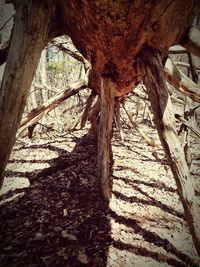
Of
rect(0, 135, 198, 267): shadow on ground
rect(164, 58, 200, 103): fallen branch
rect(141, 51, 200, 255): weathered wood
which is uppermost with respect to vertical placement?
rect(164, 58, 200, 103): fallen branch

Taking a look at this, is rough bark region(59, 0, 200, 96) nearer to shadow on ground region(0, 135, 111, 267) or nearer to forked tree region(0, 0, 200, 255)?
forked tree region(0, 0, 200, 255)

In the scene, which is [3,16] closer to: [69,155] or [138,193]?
[69,155]

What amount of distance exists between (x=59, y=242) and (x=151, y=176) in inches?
82.6

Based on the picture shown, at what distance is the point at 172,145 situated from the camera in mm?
1854

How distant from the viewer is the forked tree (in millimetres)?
1562

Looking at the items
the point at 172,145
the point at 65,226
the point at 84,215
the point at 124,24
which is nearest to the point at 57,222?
the point at 65,226

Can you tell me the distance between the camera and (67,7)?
1780 mm

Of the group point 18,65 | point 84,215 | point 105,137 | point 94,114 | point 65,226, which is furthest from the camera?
point 94,114

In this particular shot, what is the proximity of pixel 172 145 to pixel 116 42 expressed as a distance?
3.00ft

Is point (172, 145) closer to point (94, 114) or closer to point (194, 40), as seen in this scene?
point (194, 40)

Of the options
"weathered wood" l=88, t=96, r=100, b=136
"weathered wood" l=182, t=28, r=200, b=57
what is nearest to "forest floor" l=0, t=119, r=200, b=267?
"weathered wood" l=88, t=96, r=100, b=136

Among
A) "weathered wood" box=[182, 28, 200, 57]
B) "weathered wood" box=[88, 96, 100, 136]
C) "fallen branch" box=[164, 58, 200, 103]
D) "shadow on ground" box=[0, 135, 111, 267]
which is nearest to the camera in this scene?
"weathered wood" box=[182, 28, 200, 57]

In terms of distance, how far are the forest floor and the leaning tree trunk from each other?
1.02 m

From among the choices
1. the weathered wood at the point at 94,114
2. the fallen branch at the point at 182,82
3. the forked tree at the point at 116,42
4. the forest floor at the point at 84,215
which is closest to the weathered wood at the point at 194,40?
the forked tree at the point at 116,42
